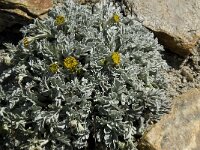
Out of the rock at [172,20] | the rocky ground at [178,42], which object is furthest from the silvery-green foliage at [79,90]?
the rock at [172,20]

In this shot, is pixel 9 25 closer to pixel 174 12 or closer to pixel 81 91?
pixel 81 91

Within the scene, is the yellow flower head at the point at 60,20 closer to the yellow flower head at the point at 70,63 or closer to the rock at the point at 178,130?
the yellow flower head at the point at 70,63

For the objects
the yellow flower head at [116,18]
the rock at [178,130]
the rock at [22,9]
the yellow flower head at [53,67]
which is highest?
the rock at [22,9]

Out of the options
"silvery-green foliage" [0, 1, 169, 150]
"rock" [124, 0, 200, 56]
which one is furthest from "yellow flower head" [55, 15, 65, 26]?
"rock" [124, 0, 200, 56]

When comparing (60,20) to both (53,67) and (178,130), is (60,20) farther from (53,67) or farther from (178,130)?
(178,130)

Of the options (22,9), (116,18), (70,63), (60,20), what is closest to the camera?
(70,63)

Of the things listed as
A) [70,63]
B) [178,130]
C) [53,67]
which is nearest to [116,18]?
[70,63]
